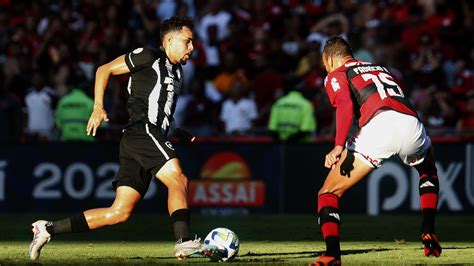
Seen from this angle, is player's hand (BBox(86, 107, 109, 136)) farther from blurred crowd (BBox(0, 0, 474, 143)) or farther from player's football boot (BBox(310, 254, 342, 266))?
blurred crowd (BBox(0, 0, 474, 143))

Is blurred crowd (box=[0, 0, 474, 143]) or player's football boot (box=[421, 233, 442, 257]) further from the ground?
blurred crowd (box=[0, 0, 474, 143])

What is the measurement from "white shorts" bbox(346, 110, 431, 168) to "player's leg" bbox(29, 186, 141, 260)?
1.98 m

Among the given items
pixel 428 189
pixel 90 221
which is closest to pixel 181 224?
pixel 90 221

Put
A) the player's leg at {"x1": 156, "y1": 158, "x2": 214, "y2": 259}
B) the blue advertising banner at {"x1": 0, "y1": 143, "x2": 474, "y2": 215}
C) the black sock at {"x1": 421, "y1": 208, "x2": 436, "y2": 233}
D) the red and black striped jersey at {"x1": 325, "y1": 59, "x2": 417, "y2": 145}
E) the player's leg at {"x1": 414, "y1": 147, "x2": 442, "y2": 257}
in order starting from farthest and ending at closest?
the blue advertising banner at {"x1": 0, "y1": 143, "x2": 474, "y2": 215} < the player's leg at {"x1": 414, "y1": 147, "x2": 442, "y2": 257} < the black sock at {"x1": 421, "y1": 208, "x2": 436, "y2": 233} < the red and black striped jersey at {"x1": 325, "y1": 59, "x2": 417, "y2": 145} < the player's leg at {"x1": 156, "y1": 158, "x2": 214, "y2": 259}

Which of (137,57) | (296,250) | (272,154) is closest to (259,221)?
(272,154)

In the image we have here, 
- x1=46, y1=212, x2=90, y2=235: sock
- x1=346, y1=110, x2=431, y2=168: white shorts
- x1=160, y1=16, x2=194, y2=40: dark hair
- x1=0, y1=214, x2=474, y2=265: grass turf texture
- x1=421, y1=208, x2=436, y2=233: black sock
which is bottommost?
x1=0, y1=214, x2=474, y2=265: grass turf texture

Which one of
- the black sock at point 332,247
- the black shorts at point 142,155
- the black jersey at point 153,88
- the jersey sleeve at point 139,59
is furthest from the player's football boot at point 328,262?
the jersey sleeve at point 139,59

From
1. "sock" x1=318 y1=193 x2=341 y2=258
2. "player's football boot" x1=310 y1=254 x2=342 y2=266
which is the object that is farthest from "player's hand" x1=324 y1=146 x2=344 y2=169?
"player's football boot" x1=310 y1=254 x2=342 y2=266

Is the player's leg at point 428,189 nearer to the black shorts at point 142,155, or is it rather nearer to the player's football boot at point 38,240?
the black shorts at point 142,155

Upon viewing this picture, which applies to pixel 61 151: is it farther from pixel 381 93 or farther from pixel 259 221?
pixel 381 93

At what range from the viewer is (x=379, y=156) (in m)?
9.55

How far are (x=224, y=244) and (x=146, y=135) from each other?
1198 mm

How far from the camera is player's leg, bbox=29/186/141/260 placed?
9.89 m

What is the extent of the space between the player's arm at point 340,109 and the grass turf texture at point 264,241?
110 centimetres
